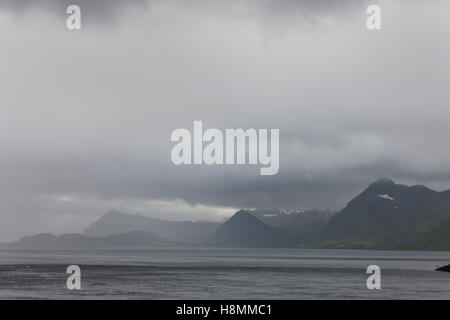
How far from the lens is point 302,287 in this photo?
444 feet

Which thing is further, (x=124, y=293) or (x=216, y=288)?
(x=216, y=288)
